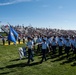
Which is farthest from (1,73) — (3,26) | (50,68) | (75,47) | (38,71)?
(3,26)

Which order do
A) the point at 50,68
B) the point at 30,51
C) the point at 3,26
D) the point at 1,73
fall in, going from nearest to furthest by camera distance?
the point at 1,73, the point at 50,68, the point at 30,51, the point at 3,26

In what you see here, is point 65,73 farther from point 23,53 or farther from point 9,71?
point 23,53

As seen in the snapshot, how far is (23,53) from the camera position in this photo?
22.3 metres

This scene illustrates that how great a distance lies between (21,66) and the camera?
18.1m

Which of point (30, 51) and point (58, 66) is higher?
point (30, 51)

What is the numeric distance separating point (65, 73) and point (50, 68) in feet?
6.78

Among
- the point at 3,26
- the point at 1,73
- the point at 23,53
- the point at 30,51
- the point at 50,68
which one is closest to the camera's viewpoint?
the point at 1,73

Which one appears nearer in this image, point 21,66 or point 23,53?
point 21,66

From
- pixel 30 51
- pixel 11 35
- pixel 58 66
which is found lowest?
pixel 58 66

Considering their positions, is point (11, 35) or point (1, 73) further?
point (11, 35)

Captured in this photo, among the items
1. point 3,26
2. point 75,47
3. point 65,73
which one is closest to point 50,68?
point 65,73

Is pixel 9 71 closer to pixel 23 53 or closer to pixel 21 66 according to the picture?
pixel 21 66

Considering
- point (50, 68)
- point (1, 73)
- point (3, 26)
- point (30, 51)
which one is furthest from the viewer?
point (3, 26)

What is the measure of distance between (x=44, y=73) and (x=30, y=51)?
12.7ft
